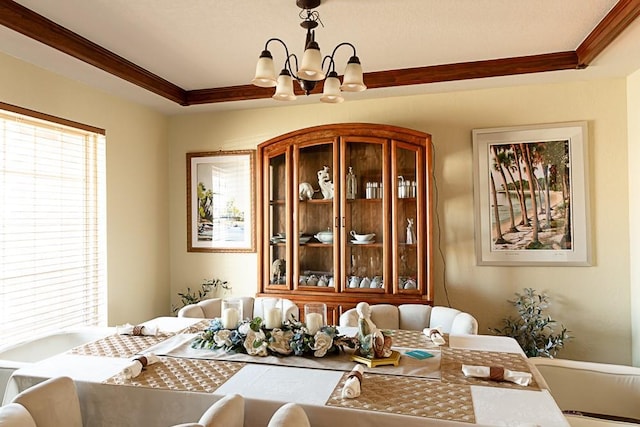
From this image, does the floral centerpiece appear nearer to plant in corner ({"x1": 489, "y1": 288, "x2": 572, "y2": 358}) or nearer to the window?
the window

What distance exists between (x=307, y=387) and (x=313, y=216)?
1896mm

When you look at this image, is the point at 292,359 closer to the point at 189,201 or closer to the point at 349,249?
the point at 349,249

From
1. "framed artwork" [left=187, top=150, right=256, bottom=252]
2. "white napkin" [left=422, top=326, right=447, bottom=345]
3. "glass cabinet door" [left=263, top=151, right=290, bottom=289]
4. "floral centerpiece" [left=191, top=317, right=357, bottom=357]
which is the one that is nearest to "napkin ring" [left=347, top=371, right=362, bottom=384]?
"floral centerpiece" [left=191, top=317, right=357, bottom=357]

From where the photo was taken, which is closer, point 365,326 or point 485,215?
point 365,326

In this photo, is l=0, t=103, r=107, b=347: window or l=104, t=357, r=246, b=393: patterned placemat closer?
l=104, t=357, r=246, b=393: patterned placemat

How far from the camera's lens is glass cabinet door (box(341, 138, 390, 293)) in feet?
10.7

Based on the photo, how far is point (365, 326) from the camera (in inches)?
77.6

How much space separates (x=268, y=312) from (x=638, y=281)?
8.45 ft

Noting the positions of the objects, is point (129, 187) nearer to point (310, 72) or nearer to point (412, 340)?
point (310, 72)

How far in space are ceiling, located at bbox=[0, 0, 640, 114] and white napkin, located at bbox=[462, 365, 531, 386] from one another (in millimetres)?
1709

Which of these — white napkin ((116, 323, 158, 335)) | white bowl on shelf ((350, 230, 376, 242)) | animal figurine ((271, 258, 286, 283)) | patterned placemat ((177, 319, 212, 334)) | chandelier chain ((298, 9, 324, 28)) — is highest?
chandelier chain ((298, 9, 324, 28))

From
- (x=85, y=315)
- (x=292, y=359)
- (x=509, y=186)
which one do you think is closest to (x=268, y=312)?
(x=292, y=359)

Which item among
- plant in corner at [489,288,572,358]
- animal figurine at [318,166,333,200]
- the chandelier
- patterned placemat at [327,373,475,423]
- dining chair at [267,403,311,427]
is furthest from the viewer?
animal figurine at [318,166,333,200]

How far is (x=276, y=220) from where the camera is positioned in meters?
3.48
